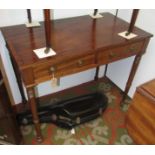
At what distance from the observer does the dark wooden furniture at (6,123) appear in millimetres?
979

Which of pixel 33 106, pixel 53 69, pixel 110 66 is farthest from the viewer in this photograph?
pixel 110 66

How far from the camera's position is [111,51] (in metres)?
1.14

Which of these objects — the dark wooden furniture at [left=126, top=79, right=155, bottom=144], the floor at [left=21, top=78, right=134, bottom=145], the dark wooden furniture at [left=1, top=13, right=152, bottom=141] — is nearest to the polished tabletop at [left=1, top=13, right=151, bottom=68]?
the dark wooden furniture at [left=1, top=13, right=152, bottom=141]

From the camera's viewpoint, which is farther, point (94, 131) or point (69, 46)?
point (94, 131)

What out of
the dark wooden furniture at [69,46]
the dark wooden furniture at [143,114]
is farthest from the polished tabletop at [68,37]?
the dark wooden furniture at [143,114]

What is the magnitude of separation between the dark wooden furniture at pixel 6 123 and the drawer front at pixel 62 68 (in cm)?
20

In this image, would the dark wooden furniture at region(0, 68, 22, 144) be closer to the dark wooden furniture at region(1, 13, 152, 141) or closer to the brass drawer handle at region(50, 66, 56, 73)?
the dark wooden furniture at region(1, 13, 152, 141)

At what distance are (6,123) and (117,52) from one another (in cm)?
83

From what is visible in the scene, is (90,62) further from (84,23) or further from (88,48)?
(84,23)

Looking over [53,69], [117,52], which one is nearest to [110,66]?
[117,52]

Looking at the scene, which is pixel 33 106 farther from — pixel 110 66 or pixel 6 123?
pixel 110 66

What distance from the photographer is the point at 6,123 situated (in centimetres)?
105
